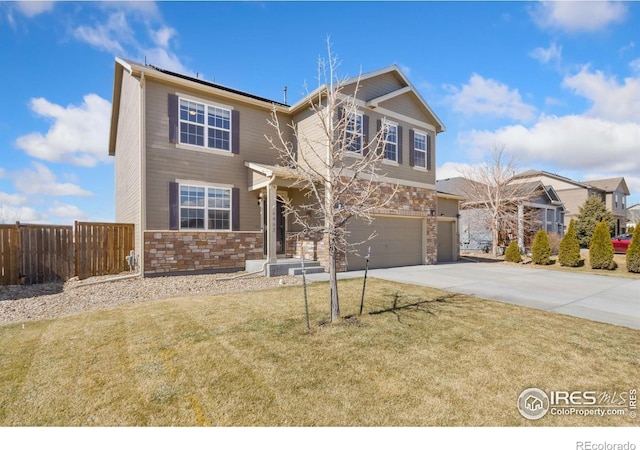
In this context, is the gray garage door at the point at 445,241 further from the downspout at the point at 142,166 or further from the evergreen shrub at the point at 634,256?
the downspout at the point at 142,166

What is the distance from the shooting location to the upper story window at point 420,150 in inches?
570

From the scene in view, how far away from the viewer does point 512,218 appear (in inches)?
801

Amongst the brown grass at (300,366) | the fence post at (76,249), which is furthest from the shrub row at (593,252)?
the fence post at (76,249)

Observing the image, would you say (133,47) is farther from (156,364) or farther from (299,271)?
(156,364)

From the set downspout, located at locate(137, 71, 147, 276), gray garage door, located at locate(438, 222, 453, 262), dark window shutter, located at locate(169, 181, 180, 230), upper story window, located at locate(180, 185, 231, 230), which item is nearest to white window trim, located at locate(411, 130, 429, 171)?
gray garage door, located at locate(438, 222, 453, 262)

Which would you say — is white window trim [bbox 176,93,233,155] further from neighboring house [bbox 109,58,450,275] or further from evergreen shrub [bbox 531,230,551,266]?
evergreen shrub [bbox 531,230,551,266]

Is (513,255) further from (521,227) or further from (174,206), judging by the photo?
(174,206)

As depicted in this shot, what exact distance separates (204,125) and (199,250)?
462 cm

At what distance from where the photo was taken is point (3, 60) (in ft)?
30.9

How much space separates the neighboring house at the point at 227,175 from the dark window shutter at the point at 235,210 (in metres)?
0.04

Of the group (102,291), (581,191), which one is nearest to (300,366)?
(102,291)

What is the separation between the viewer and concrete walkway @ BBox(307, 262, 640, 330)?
649cm

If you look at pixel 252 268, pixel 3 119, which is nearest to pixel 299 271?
pixel 252 268

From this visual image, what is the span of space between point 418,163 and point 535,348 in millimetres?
11446
